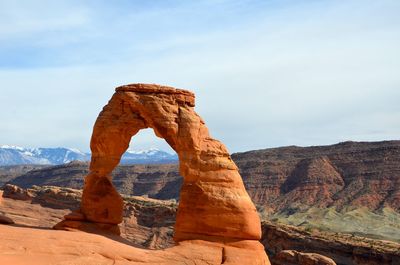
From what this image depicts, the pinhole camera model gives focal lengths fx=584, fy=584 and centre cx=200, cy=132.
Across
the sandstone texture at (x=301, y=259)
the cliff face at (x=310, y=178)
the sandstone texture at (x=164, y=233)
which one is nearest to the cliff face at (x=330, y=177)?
the cliff face at (x=310, y=178)

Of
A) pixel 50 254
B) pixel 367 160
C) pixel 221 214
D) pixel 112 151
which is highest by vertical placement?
pixel 367 160

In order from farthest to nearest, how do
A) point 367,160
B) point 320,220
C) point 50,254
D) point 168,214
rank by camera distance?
point 367,160
point 320,220
point 168,214
point 50,254

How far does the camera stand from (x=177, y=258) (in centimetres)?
1791

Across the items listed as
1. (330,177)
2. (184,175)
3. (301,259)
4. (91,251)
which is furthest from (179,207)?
(330,177)

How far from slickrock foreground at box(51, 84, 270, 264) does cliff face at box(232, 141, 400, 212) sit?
6435 cm

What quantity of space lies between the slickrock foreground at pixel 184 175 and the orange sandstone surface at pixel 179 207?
0.11 feet

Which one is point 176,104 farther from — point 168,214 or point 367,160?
point 367,160

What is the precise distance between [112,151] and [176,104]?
3.04 m

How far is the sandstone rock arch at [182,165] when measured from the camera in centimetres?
1919

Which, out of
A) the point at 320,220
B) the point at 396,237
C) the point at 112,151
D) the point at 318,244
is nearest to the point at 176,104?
the point at 112,151

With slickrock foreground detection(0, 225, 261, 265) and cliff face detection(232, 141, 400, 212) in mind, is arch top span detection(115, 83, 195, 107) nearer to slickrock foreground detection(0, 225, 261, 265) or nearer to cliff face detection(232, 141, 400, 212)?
slickrock foreground detection(0, 225, 261, 265)

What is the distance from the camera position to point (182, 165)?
19797 mm

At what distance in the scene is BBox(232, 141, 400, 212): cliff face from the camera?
84000 mm

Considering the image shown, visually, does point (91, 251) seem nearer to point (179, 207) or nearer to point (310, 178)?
point (179, 207)
